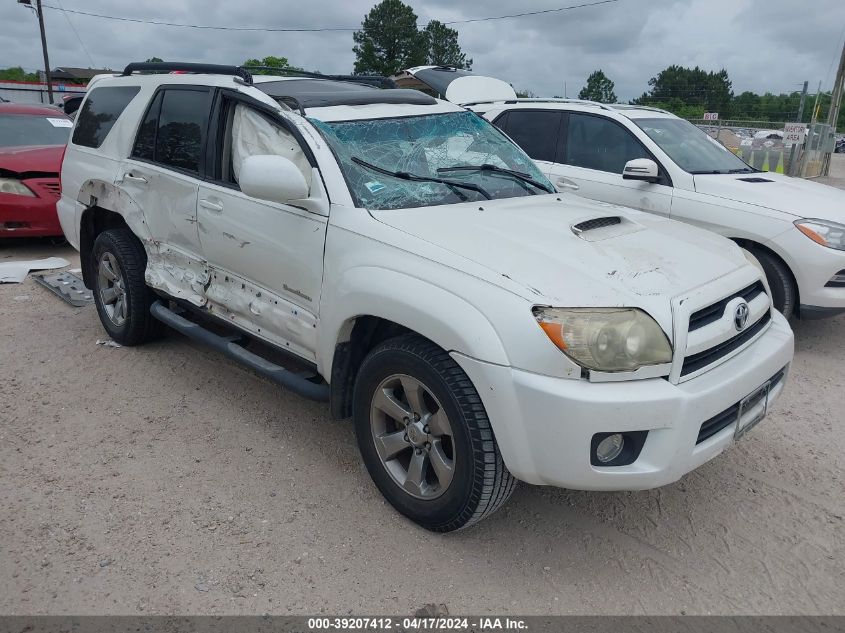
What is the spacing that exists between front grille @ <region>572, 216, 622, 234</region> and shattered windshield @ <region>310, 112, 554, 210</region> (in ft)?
1.82

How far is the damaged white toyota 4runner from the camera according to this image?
242 centimetres

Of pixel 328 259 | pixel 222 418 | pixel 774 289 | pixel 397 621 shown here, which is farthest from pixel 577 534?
pixel 774 289

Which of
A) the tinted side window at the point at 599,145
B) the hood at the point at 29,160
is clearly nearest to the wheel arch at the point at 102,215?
the hood at the point at 29,160

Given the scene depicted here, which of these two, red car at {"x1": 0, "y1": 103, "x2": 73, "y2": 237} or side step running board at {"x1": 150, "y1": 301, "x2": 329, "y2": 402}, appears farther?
red car at {"x1": 0, "y1": 103, "x2": 73, "y2": 237}

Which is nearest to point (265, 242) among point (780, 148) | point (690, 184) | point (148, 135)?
point (148, 135)

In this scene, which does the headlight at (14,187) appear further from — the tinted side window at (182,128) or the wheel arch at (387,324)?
the wheel arch at (387,324)

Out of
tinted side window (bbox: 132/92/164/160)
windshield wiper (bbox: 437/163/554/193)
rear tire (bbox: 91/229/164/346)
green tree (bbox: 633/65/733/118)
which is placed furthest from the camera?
green tree (bbox: 633/65/733/118)

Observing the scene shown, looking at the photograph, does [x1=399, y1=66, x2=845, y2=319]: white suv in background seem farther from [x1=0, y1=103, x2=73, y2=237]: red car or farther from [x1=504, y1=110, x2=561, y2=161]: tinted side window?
[x1=0, y1=103, x2=73, y2=237]: red car

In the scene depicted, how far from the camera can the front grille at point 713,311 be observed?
8.52 ft

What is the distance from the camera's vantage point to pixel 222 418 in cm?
397

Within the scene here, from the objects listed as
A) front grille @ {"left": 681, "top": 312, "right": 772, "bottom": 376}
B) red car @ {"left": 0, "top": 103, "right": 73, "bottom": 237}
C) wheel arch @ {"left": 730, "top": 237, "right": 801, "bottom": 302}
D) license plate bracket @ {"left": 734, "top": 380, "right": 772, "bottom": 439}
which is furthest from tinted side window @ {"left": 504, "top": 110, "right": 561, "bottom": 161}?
red car @ {"left": 0, "top": 103, "right": 73, "bottom": 237}

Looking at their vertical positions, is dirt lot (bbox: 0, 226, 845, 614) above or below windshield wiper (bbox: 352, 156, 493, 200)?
below

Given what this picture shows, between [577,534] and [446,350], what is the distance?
1.10 m

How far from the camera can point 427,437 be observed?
9.17 feet
